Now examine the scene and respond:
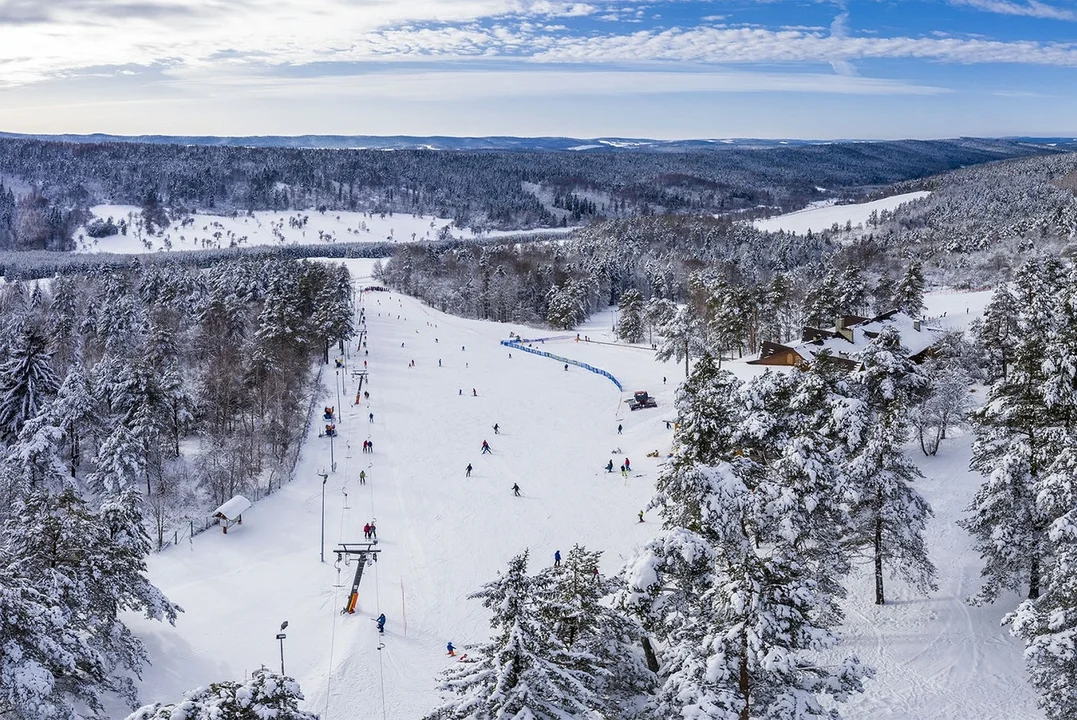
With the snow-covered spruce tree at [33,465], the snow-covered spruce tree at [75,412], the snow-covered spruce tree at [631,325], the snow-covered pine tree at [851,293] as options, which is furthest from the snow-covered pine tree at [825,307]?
the snow-covered spruce tree at [33,465]

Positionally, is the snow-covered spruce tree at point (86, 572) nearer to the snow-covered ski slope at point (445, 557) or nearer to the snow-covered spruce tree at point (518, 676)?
the snow-covered ski slope at point (445, 557)

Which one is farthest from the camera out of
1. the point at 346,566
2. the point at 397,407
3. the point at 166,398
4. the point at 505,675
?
the point at 397,407

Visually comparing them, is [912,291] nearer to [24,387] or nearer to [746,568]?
[746,568]

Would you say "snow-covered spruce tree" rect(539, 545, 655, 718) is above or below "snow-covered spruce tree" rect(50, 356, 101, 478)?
above

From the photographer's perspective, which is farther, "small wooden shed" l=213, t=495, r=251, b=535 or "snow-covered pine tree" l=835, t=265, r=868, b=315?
"snow-covered pine tree" l=835, t=265, r=868, b=315

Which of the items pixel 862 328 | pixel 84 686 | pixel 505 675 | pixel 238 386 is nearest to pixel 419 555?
pixel 84 686

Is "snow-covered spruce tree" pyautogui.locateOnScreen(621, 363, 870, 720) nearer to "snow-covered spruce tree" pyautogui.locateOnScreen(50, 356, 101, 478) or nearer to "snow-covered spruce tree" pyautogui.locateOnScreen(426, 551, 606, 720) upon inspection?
"snow-covered spruce tree" pyautogui.locateOnScreen(426, 551, 606, 720)

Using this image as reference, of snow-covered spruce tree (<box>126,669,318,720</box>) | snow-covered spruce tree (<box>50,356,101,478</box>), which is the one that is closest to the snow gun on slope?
snow-covered spruce tree (<box>50,356,101,478</box>)

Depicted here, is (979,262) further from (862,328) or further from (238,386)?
(238,386)
